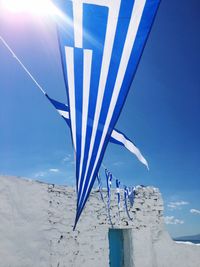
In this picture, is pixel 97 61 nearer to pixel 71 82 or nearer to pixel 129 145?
pixel 71 82

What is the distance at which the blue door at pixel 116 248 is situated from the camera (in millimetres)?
9680

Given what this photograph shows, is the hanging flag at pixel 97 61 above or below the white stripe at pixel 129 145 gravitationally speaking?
below

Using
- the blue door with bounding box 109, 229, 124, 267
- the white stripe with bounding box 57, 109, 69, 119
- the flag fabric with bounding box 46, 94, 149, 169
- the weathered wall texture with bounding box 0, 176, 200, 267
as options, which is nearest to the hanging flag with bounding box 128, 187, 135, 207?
the weathered wall texture with bounding box 0, 176, 200, 267

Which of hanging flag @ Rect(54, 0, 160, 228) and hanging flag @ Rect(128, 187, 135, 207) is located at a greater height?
hanging flag @ Rect(128, 187, 135, 207)

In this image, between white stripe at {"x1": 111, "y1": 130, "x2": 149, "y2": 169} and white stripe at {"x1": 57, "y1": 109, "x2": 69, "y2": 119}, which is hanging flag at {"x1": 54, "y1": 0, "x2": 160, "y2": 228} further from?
white stripe at {"x1": 111, "y1": 130, "x2": 149, "y2": 169}

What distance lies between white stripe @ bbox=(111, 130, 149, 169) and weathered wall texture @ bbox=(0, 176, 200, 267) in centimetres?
161

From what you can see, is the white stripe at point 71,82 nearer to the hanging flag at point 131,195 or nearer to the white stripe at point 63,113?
the white stripe at point 63,113

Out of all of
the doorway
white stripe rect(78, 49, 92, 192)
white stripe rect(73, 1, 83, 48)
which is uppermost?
white stripe rect(73, 1, 83, 48)

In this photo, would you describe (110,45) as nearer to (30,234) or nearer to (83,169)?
(83,169)

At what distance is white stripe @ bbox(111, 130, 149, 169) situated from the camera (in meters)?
8.65

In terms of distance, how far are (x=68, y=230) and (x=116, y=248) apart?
205 centimetres

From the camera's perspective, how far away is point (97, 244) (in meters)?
8.96

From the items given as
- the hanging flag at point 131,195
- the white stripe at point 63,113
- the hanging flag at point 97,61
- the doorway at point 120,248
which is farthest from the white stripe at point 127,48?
the doorway at point 120,248

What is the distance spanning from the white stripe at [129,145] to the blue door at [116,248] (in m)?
2.62
